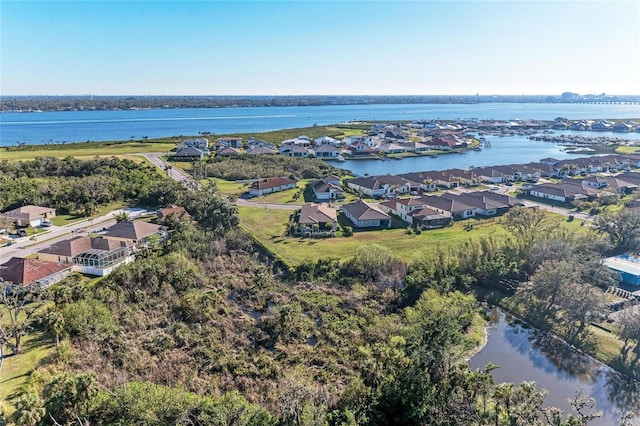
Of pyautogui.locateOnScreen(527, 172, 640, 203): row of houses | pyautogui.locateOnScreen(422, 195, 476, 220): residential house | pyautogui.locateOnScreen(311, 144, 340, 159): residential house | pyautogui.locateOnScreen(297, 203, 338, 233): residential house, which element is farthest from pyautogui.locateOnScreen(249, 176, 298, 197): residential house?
pyautogui.locateOnScreen(527, 172, 640, 203): row of houses

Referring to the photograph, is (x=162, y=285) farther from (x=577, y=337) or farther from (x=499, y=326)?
(x=577, y=337)

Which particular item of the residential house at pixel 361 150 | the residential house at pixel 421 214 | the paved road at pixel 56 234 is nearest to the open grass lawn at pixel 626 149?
the residential house at pixel 361 150

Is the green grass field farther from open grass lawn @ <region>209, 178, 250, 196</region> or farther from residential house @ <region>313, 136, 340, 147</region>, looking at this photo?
residential house @ <region>313, 136, 340, 147</region>

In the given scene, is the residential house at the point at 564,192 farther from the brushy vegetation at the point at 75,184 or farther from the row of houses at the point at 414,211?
the brushy vegetation at the point at 75,184

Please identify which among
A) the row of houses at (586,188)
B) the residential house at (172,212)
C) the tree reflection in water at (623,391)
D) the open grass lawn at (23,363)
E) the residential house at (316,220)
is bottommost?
the tree reflection in water at (623,391)

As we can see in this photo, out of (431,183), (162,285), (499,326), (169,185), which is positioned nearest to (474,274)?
(499,326)

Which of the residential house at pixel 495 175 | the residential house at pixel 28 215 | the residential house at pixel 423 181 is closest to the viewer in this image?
the residential house at pixel 28 215
